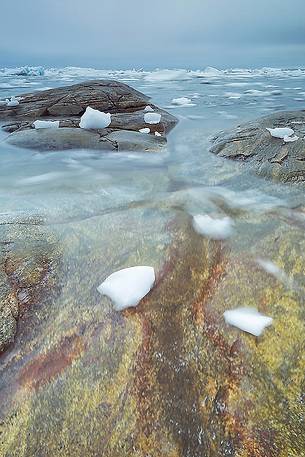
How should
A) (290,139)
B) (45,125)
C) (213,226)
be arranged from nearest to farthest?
1. (213,226)
2. (290,139)
3. (45,125)

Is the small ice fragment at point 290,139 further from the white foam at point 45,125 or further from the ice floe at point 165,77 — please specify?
the ice floe at point 165,77

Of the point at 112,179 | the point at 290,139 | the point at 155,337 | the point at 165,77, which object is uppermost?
the point at 290,139

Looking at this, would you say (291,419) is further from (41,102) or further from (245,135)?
(41,102)

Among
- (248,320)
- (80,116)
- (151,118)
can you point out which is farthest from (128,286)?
(80,116)

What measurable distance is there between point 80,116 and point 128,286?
867cm

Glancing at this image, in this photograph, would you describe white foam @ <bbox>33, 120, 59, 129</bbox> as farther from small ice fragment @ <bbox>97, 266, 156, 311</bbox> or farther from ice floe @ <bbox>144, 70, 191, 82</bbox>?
ice floe @ <bbox>144, 70, 191, 82</bbox>

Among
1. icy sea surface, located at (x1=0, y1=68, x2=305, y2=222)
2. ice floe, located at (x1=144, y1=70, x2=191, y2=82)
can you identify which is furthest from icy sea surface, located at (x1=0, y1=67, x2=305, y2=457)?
ice floe, located at (x1=144, y1=70, x2=191, y2=82)

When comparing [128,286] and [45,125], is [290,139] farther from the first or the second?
[45,125]

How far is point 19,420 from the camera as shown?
5.20 ft

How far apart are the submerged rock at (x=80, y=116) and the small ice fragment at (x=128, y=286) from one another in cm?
487

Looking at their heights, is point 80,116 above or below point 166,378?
below

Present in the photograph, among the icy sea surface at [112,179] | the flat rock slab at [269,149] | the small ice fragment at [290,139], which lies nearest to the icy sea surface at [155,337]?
the icy sea surface at [112,179]

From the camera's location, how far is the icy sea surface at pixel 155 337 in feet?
5.11

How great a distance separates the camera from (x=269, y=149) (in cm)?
554
